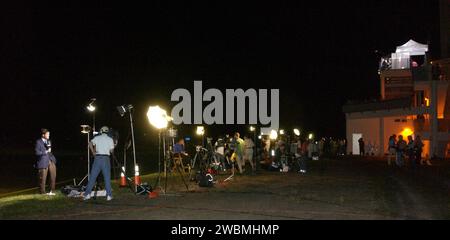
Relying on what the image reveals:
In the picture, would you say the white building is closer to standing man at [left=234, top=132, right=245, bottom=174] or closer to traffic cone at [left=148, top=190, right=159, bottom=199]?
standing man at [left=234, top=132, right=245, bottom=174]

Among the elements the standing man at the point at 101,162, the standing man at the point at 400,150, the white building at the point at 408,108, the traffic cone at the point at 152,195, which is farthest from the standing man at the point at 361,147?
the standing man at the point at 101,162

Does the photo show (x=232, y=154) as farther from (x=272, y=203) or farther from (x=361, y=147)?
(x=361, y=147)

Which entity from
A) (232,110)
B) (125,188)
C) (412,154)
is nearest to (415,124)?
(412,154)

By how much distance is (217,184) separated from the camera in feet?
58.6

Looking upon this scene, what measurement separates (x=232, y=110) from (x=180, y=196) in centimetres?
1400

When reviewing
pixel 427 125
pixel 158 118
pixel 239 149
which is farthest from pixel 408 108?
pixel 158 118

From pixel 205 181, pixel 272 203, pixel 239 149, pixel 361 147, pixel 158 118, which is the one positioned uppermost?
pixel 158 118

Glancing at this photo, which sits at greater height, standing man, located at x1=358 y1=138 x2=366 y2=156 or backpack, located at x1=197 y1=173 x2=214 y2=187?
standing man, located at x1=358 y1=138 x2=366 y2=156

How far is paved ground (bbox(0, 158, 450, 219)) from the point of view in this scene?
426 inches

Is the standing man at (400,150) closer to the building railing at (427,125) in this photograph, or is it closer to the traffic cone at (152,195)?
the building railing at (427,125)

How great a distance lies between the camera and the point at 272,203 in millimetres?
12672

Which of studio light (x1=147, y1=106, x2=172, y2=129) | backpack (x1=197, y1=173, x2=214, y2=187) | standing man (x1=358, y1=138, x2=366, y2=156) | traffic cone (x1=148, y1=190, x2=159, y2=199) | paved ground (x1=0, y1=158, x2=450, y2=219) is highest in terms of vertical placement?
studio light (x1=147, y1=106, x2=172, y2=129)

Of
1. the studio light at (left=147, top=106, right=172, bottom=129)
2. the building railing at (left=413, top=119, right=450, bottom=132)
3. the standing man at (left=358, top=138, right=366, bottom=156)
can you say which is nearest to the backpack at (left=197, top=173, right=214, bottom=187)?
the studio light at (left=147, top=106, right=172, bottom=129)
